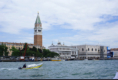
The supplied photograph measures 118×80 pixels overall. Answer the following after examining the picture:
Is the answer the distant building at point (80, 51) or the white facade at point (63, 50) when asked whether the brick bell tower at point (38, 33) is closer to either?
the distant building at point (80, 51)

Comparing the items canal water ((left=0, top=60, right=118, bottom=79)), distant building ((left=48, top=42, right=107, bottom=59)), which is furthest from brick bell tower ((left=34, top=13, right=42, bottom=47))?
canal water ((left=0, top=60, right=118, bottom=79))

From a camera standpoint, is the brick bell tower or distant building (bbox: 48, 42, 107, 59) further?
the brick bell tower

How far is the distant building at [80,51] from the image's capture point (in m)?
124

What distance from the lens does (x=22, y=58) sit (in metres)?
82.2

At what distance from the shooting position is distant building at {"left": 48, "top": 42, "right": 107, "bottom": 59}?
12356cm

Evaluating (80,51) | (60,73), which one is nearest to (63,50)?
(80,51)

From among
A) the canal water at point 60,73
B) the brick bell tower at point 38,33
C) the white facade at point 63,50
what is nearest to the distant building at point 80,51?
the white facade at point 63,50

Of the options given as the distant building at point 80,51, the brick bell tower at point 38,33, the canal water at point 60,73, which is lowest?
the canal water at point 60,73

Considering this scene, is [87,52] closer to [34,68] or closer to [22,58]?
[22,58]

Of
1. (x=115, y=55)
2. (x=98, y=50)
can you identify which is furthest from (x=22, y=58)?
(x=115, y=55)

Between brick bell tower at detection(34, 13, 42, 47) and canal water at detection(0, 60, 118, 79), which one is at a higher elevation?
brick bell tower at detection(34, 13, 42, 47)

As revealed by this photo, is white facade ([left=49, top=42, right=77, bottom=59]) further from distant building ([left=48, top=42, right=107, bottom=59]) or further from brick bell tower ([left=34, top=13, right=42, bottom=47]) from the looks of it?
brick bell tower ([left=34, top=13, right=42, bottom=47])

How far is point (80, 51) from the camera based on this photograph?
139 metres

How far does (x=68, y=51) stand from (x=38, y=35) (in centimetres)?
2239
